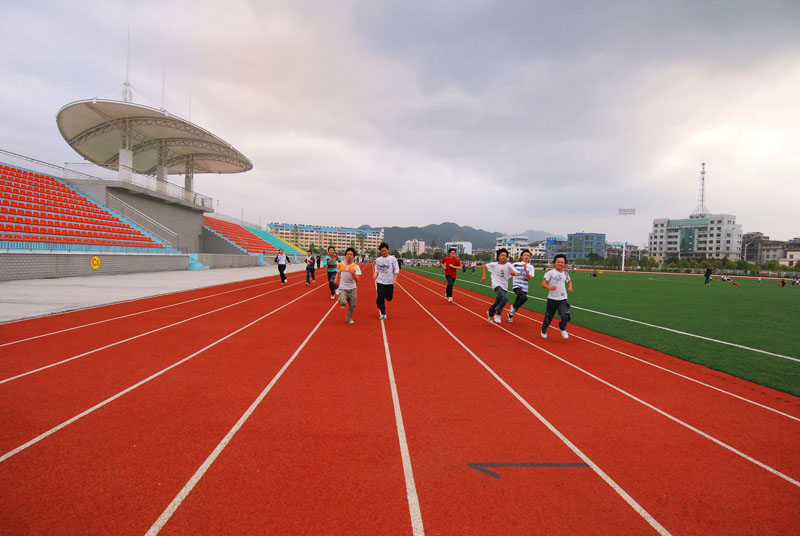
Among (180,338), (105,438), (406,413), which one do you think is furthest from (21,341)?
(406,413)

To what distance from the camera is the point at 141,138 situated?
28656mm

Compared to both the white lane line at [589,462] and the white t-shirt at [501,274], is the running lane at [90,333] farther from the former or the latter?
the white t-shirt at [501,274]

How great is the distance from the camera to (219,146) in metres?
31.2

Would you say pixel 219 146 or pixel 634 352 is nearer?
pixel 634 352

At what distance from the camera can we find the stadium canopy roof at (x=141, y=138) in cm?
2422

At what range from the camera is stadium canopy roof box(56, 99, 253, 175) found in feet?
79.5

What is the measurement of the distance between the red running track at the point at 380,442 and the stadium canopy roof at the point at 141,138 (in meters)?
25.3

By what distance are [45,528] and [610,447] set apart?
408cm

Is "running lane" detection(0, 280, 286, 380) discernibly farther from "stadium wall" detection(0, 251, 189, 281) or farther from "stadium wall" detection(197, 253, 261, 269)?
"stadium wall" detection(197, 253, 261, 269)

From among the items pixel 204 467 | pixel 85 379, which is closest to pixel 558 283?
pixel 204 467

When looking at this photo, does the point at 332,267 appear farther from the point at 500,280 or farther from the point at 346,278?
the point at 500,280

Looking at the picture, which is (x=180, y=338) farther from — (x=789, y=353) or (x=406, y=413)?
(x=789, y=353)

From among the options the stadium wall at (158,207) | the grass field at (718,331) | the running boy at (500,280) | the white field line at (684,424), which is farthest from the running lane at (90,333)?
the stadium wall at (158,207)

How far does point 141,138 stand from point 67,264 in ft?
55.5
